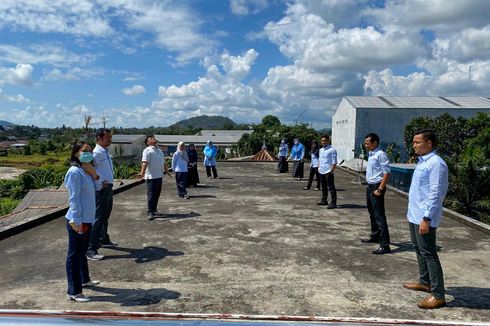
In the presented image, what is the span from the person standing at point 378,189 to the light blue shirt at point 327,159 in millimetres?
2708

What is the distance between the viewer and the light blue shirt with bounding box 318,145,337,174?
9109 mm

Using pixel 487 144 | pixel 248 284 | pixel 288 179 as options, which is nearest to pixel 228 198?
pixel 288 179

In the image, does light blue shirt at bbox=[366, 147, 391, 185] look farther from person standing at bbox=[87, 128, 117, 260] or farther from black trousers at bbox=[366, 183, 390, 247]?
person standing at bbox=[87, 128, 117, 260]

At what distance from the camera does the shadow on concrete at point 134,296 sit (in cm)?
425

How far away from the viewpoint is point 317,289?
15.1ft

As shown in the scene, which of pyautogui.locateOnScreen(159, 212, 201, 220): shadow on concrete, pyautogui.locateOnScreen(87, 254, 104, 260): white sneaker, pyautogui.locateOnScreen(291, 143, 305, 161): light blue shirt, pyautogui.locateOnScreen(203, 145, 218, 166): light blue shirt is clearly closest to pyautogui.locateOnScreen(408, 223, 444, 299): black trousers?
pyautogui.locateOnScreen(87, 254, 104, 260): white sneaker

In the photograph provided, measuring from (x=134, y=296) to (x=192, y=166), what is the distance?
8957mm

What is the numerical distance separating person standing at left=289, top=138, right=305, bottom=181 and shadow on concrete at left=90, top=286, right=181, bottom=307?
1136 centimetres

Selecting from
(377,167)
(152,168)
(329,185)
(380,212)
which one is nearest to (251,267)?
(380,212)

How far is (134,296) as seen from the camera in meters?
4.39

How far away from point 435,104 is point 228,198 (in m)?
28.0

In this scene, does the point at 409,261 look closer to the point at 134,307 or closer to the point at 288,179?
the point at 134,307

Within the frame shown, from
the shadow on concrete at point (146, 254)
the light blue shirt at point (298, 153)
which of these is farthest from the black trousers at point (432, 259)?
the light blue shirt at point (298, 153)

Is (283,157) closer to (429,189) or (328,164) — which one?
(328,164)
